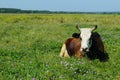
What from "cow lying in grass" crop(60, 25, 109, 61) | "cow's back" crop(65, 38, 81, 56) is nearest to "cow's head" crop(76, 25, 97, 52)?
"cow lying in grass" crop(60, 25, 109, 61)

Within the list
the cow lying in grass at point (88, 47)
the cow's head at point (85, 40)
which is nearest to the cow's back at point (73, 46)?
the cow lying in grass at point (88, 47)

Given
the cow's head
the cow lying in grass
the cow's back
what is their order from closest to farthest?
the cow's head < the cow lying in grass < the cow's back

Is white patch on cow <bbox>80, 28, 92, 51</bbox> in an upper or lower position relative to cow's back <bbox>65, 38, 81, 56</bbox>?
upper

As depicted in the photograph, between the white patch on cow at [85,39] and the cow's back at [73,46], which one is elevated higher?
the white patch on cow at [85,39]

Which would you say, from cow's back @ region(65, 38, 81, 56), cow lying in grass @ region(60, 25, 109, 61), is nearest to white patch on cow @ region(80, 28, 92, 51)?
cow lying in grass @ region(60, 25, 109, 61)

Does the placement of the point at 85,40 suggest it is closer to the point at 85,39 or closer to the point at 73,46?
the point at 85,39

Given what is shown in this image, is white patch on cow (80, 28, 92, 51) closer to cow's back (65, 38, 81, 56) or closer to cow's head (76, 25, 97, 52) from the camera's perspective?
cow's head (76, 25, 97, 52)

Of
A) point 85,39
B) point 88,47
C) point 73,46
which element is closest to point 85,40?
point 85,39

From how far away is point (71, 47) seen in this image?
1385cm

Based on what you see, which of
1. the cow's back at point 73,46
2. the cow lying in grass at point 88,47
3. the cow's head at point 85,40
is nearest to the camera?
the cow's head at point 85,40

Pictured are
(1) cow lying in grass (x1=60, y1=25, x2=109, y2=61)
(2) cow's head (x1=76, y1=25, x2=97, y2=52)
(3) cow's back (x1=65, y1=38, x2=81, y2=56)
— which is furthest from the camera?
(3) cow's back (x1=65, y1=38, x2=81, y2=56)

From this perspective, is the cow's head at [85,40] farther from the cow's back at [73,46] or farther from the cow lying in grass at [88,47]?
the cow's back at [73,46]

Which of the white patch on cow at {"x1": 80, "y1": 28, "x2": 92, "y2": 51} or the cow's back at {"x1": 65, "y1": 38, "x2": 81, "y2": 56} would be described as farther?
the cow's back at {"x1": 65, "y1": 38, "x2": 81, "y2": 56}

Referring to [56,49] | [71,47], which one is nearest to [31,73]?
[71,47]
